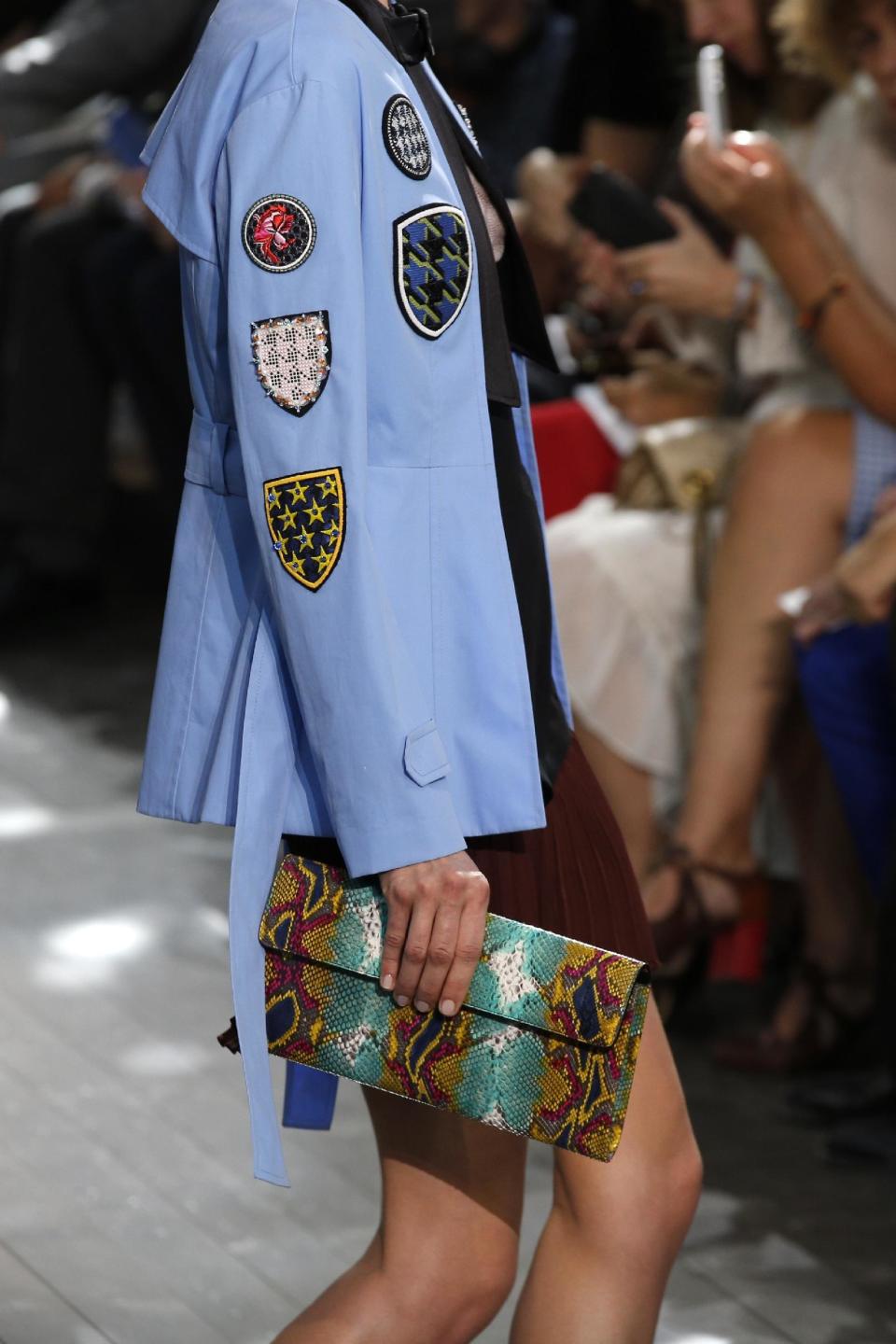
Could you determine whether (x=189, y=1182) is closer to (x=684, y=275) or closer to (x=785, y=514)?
(x=785, y=514)

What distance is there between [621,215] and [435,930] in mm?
2048

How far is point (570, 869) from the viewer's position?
1.44 meters

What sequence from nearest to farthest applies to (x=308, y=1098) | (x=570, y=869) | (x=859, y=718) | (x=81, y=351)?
(x=570, y=869), (x=308, y=1098), (x=859, y=718), (x=81, y=351)

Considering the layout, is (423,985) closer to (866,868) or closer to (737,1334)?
(737,1334)

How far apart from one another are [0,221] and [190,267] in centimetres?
440

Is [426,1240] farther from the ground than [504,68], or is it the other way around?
[504,68]

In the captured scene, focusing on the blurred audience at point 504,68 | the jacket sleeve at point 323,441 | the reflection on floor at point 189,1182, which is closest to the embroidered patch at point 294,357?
the jacket sleeve at point 323,441

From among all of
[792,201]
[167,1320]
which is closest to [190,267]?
[167,1320]

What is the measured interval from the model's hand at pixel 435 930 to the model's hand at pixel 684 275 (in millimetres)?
1834

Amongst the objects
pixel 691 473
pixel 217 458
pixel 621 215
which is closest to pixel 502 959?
pixel 217 458

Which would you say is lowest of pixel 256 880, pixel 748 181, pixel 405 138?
pixel 256 880

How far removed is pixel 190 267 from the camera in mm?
1324

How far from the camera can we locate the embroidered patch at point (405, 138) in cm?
126

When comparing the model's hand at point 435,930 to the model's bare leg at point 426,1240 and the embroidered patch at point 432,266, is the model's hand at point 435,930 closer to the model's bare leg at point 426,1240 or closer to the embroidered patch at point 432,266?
the model's bare leg at point 426,1240
